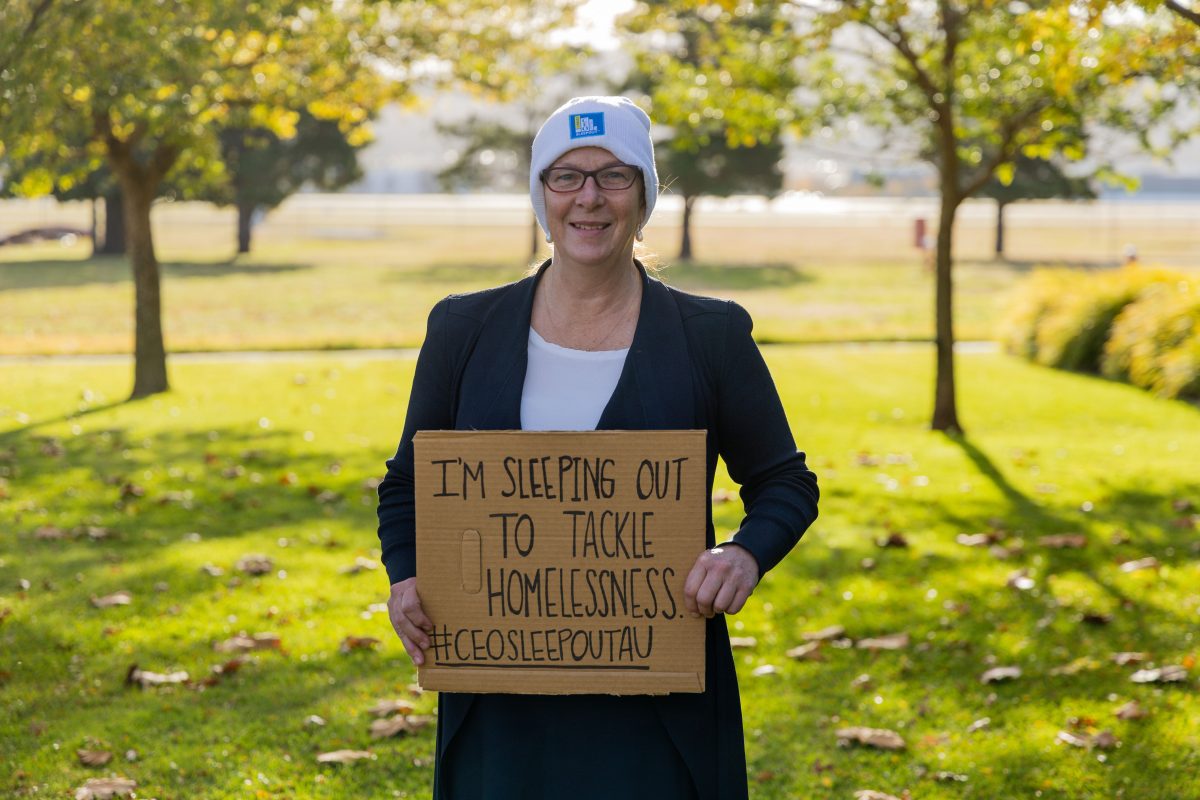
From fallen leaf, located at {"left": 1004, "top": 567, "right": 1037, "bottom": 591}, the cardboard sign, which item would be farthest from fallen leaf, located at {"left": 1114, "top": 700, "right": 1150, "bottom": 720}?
the cardboard sign

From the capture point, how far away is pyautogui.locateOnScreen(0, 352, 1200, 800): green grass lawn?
537 cm

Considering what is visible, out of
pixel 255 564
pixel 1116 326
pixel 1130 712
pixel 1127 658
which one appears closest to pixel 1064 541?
pixel 1127 658

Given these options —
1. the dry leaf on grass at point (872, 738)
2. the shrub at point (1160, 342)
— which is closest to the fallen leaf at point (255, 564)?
the dry leaf on grass at point (872, 738)

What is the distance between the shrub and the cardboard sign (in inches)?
520

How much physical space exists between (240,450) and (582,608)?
9599 mm

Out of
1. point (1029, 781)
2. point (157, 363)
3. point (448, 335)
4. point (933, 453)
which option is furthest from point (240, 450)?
point (448, 335)

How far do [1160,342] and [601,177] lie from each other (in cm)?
1440

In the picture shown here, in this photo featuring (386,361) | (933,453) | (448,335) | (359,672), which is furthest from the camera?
(386,361)

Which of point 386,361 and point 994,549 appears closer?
point 994,549

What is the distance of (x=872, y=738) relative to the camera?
18.3ft

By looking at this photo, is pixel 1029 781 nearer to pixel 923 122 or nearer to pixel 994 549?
pixel 994 549

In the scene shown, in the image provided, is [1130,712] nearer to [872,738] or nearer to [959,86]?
[872,738]

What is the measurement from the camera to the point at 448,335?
9.77 feet

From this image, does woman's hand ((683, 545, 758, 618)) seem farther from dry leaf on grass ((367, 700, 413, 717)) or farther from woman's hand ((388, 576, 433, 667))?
dry leaf on grass ((367, 700, 413, 717))
